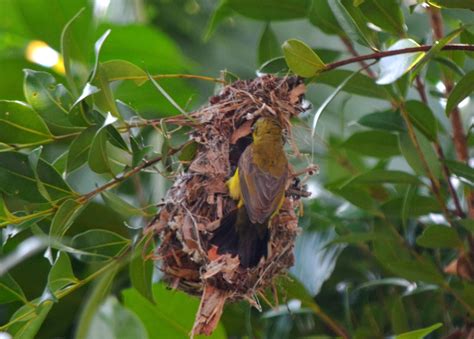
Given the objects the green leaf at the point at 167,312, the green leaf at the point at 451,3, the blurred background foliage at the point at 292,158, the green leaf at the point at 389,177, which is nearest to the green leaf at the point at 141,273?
the blurred background foliage at the point at 292,158

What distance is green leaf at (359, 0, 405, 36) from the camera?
5.20 ft

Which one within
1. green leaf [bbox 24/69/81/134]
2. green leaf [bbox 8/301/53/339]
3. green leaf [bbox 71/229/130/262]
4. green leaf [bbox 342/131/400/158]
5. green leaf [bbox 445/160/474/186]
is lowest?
green leaf [bbox 342/131/400/158]

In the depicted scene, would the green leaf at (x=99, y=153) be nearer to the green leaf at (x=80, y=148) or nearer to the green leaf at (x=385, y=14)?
the green leaf at (x=80, y=148)

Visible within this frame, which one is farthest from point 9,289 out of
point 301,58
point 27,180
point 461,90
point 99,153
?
point 461,90

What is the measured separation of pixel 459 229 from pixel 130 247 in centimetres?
75

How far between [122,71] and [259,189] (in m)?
0.39

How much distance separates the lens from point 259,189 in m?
1.80

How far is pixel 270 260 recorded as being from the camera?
5.86 feet

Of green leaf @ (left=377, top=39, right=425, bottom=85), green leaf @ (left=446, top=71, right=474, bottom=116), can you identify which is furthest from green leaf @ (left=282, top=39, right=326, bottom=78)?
green leaf @ (left=446, top=71, right=474, bottom=116)

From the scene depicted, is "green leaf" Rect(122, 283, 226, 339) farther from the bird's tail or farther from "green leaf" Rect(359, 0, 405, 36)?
"green leaf" Rect(359, 0, 405, 36)

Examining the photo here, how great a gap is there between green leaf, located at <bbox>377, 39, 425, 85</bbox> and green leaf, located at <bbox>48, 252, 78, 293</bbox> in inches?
24.9

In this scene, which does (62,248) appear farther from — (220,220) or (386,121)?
(386,121)

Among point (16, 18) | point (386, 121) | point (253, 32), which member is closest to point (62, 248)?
point (386, 121)

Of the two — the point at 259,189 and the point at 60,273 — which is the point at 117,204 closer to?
the point at 60,273
